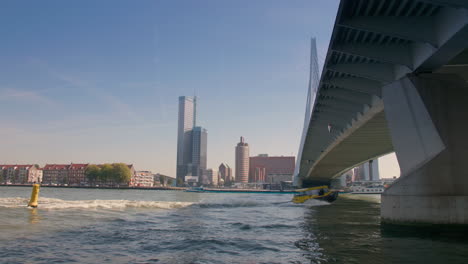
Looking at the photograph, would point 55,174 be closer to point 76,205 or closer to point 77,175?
point 77,175

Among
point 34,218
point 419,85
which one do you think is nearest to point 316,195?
point 419,85

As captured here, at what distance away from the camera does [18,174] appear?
573 feet

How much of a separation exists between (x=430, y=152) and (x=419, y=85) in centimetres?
304

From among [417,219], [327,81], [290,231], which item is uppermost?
[327,81]

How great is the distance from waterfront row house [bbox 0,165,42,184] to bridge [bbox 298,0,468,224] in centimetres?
18896

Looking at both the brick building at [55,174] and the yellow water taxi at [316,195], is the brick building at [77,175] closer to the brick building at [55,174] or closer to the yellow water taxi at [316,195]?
the brick building at [55,174]

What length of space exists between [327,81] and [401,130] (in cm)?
642

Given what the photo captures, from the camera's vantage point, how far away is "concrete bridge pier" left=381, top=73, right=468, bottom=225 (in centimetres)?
1371

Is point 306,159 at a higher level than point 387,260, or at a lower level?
higher

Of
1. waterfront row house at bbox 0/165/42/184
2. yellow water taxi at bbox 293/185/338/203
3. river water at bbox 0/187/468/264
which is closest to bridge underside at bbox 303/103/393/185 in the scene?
yellow water taxi at bbox 293/185/338/203

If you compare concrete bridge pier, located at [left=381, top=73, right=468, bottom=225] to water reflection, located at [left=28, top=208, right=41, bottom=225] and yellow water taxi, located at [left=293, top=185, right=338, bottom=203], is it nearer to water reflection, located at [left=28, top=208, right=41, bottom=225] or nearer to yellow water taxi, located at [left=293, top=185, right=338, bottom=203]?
water reflection, located at [left=28, top=208, right=41, bottom=225]

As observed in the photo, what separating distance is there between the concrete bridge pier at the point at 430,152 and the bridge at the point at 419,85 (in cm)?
3

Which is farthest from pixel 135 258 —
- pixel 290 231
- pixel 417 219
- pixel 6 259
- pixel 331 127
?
pixel 331 127

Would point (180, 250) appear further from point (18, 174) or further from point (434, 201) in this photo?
point (18, 174)
